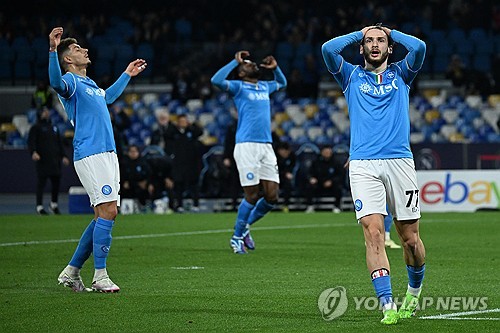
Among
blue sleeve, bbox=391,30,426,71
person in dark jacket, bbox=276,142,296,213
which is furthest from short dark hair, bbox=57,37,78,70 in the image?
person in dark jacket, bbox=276,142,296,213

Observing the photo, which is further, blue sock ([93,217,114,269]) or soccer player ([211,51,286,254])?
soccer player ([211,51,286,254])

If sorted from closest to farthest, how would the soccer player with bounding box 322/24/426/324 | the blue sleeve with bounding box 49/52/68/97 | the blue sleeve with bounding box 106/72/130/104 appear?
the soccer player with bounding box 322/24/426/324
the blue sleeve with bounding box 49/52/68/97
the blue sleeve with bounding box 106/72/130/104

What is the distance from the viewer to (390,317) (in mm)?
8758

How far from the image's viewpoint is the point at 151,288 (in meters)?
11.7

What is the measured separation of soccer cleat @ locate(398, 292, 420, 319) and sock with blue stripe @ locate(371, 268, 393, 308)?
1.44 feet

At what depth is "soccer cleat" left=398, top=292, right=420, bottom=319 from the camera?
30.4 ft

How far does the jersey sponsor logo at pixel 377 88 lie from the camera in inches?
366

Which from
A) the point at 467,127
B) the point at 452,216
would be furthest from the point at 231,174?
the point at 467,127

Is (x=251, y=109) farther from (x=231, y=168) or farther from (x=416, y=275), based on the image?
(x=231, y=168)

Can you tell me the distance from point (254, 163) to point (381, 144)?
732 cm

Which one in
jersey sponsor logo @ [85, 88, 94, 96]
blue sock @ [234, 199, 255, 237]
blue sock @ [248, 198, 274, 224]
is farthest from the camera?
blue sock @ [248, 198, 274, 224]

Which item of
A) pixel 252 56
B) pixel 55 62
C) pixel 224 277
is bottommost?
pixel 224 277

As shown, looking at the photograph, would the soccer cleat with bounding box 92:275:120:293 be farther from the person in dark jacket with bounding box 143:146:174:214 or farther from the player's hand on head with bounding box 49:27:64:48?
the person in dark jacket with bounding box 143:146:174:214

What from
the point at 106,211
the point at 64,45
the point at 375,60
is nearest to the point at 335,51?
the point at 375,60
